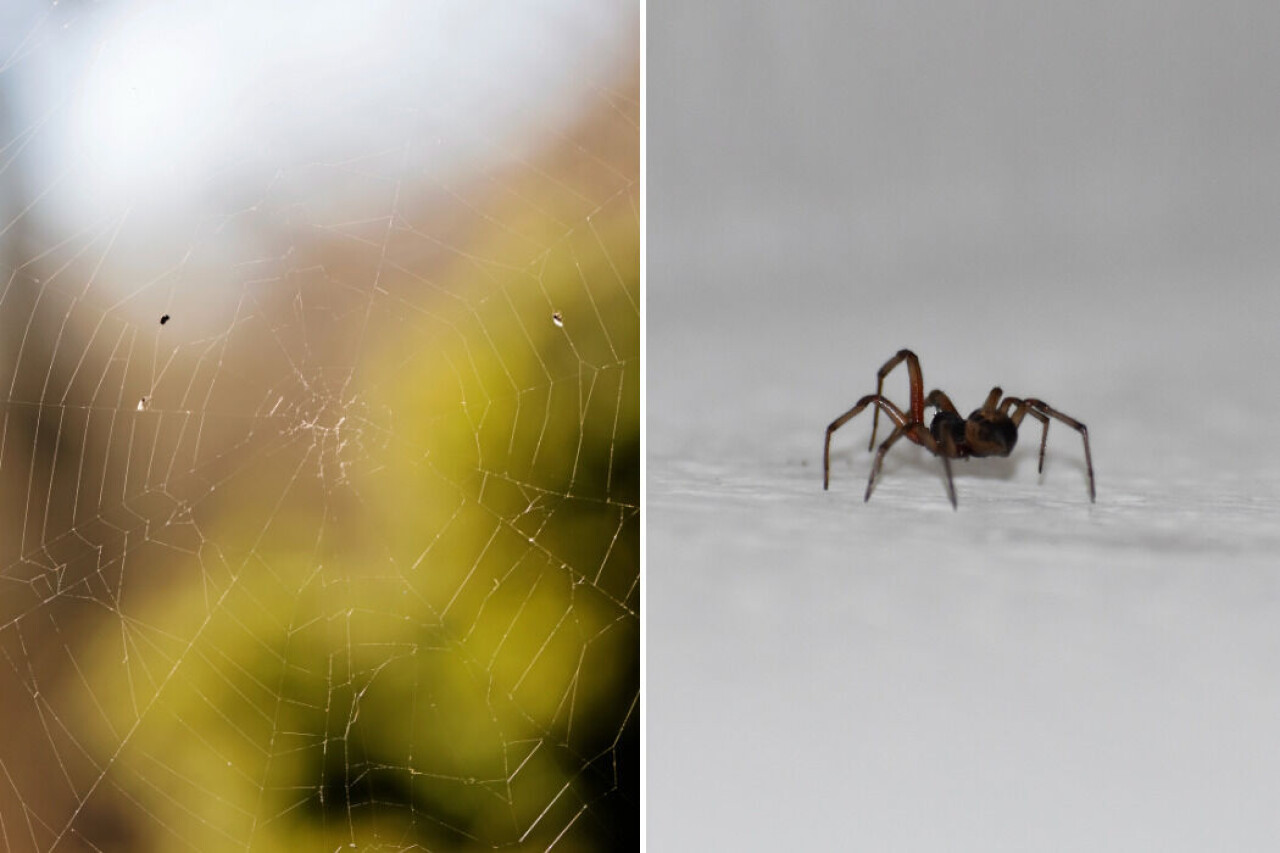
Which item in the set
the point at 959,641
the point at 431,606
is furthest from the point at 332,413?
the point at 959,641

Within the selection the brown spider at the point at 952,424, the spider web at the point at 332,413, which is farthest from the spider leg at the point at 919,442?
the spider web at the point at 332,413

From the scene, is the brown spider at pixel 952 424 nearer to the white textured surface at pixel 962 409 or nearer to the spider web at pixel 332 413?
the white textured surface at pixel 962 409

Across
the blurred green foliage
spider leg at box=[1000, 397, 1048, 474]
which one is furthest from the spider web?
spider leg at box=[1000, 397, 1048, 474]

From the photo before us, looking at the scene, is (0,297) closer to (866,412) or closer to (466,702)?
(466,702)

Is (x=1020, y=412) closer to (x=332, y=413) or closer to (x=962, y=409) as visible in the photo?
(x=962, y=409)

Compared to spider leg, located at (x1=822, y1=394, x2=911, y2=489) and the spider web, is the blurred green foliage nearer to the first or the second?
the spider web

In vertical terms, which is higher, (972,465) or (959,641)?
(972,465)
